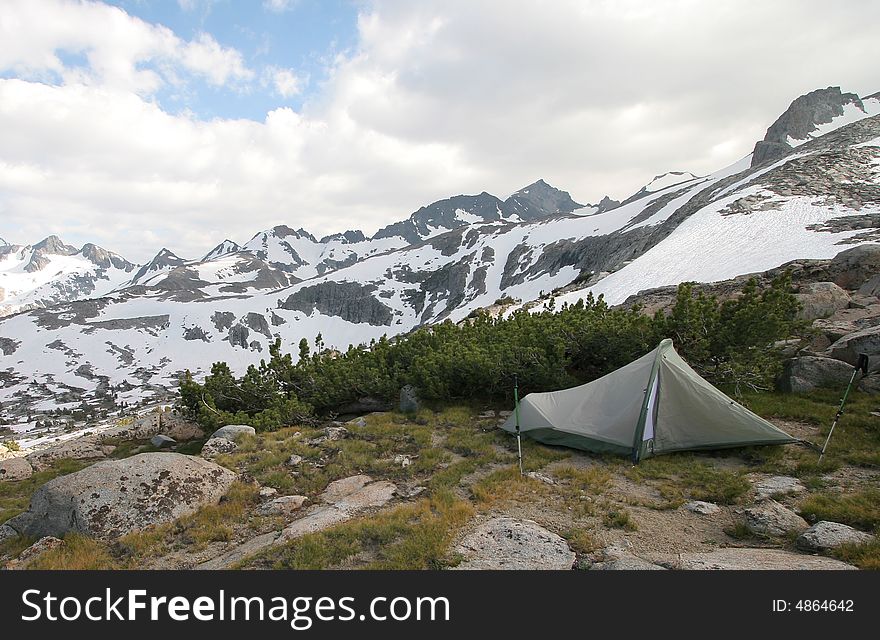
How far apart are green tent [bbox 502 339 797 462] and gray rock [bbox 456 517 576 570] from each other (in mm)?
4537

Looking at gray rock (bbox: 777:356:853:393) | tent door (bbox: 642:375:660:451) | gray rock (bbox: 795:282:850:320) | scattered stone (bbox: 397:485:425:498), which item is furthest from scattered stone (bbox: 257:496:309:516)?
gray rock (bbox: 795:282:850:320)

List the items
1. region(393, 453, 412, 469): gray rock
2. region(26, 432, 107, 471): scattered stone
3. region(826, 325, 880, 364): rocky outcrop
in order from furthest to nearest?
region(26, 432, 107, 471): scattered stone, region(826, 325, 880, 364): rocky outcrop, region(393, 453, 412, 469): gray rock

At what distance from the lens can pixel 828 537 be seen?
6.65 meters

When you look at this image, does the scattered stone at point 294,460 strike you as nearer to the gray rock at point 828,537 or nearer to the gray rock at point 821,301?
the gray rock at point 828,537

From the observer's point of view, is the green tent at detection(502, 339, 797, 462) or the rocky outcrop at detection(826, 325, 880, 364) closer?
the green tent at detection(502, 339, 797, 462)

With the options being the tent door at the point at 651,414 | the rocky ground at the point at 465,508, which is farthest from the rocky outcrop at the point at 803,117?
the rocky ground at the point at 465,508

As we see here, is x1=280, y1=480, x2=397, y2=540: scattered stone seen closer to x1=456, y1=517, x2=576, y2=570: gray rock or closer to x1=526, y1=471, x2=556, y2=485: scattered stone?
x1=456, y1=517, x2=576, y2=570: gray rock

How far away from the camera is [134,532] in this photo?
8.72m

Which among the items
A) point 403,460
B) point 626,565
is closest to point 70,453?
point 403,460

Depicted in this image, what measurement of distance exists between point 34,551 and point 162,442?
1020 cm

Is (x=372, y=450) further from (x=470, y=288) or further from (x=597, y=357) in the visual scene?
(x=470, y=288)

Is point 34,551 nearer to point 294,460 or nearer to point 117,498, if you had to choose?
point 117,498

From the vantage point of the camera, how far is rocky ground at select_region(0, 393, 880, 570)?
23.2ft

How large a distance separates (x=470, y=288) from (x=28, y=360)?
7976 inches
